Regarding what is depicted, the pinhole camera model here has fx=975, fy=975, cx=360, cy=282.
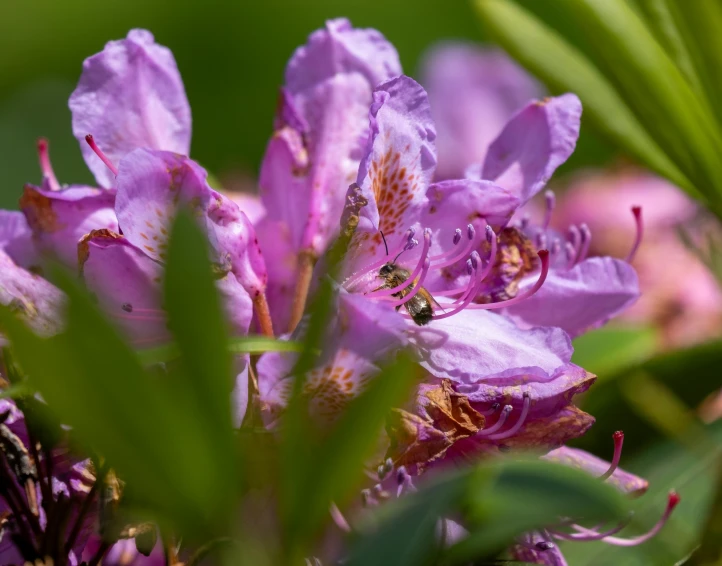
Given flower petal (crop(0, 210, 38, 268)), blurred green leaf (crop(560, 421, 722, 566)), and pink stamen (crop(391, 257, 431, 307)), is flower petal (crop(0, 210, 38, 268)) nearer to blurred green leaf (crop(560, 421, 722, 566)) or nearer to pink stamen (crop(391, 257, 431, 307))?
pink stamen (crop(391, 257, 431, 307))

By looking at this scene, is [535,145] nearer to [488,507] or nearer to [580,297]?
[580,297]

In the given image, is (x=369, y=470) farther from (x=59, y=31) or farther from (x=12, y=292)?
(x=59, y=31)

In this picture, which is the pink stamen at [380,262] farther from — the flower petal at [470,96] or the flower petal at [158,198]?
the flower petal at [470,96]

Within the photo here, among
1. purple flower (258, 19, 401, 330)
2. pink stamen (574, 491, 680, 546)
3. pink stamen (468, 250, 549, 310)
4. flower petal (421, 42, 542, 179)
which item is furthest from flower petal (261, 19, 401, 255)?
flower petal (421, 42, 542, 179)

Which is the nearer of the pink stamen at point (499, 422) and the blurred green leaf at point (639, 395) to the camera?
the pink stamen at point (499, 422)

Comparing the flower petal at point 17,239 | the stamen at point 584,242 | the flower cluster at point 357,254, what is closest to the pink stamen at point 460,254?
the flower cluster at point 357,254

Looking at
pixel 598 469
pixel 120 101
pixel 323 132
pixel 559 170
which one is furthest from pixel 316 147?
pixel 559 170

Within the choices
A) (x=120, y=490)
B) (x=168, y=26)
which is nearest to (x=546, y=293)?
(x=120, y=490)
